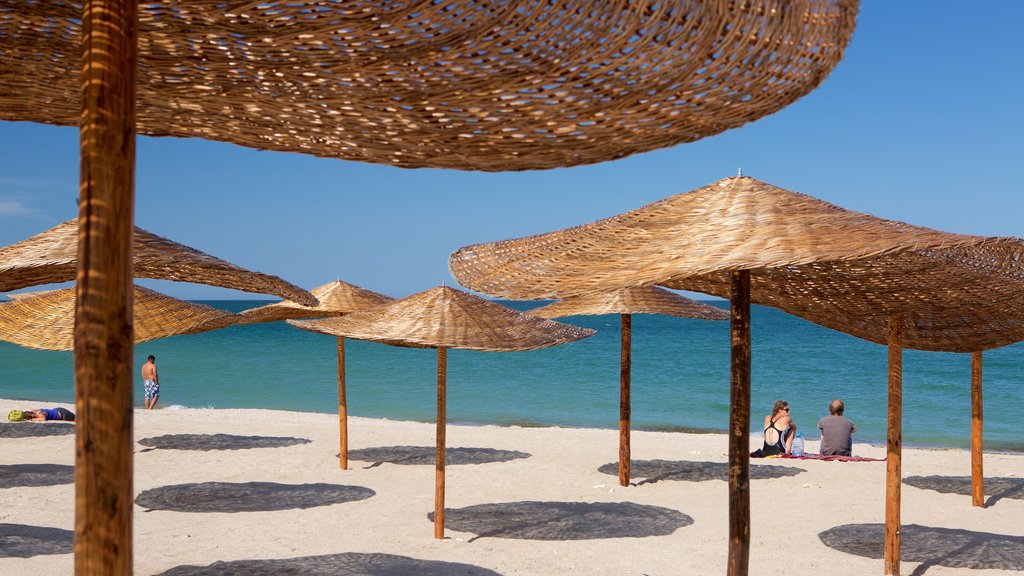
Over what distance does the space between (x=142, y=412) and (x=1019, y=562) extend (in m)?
14.9

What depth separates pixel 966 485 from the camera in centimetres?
959

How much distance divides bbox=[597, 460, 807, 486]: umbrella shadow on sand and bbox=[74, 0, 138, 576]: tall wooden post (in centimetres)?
815

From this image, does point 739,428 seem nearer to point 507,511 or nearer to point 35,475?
point 507,511

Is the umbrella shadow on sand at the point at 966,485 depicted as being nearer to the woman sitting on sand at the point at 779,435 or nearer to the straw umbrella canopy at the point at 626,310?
the woman sitting on sand at the point at 779,435

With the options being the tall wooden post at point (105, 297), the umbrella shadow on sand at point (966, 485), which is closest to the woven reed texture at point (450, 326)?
the umbrella shadow on sand at point (966, 485)

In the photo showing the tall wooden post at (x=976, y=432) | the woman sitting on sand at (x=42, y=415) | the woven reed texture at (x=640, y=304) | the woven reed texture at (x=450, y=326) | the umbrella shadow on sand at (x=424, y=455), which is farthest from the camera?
the woman sitting on sand at (x=42, y=415)

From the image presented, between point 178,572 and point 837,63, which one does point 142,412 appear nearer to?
point 178,572

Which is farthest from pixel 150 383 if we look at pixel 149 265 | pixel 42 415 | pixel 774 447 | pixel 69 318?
pixel 149 265

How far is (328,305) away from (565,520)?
4500 millimetres

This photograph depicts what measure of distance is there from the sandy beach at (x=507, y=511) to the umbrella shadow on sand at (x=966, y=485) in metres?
0.03

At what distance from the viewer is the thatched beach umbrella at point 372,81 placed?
5.99 ft

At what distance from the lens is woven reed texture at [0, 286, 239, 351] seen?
9492 mm

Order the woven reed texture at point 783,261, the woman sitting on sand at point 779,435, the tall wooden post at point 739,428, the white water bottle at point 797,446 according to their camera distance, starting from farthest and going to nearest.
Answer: the white water bottle at point 797,446 < the woman sitting on sand at point 779,435 < the tall wooden post at point 739,428 < the woven reed texture at point 783,261

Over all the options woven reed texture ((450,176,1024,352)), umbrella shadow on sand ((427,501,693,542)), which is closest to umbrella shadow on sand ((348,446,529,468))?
umbrella shadow on sand ((427,501,693,542))
